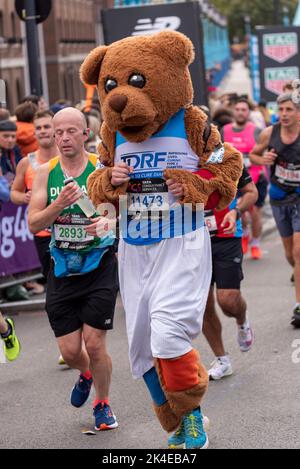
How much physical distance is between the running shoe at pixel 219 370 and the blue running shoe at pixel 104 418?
1.28 m

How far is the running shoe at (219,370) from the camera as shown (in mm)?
7781

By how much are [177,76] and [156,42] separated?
0.21 metres

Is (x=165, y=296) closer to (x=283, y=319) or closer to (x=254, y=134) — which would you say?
(x=283, y=319)

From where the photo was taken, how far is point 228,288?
7828 mm

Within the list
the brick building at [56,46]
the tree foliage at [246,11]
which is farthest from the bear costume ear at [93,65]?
the tree foliage at [246,11]

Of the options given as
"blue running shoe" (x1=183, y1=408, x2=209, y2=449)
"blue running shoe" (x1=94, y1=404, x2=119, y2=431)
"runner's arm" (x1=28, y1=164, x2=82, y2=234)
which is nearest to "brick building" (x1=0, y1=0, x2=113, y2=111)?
"runner's arm" (x1=28, y1=164, x2=82, y2=234)

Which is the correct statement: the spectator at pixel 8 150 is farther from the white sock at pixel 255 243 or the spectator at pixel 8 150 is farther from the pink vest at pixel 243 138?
the white sock at pixel 255 243

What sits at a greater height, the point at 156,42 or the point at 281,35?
the point at 156,42

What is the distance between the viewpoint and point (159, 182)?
591 centimetres

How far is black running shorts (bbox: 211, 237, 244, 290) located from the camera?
7832mm

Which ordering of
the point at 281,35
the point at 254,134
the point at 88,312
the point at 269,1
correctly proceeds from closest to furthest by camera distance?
1. the point at 88,312
2. the point at 254,134
3. the point at 281,35
4. the point at 269,1

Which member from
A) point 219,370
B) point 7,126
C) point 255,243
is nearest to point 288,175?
point 219,370

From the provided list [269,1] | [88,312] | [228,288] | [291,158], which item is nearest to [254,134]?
[291,158]

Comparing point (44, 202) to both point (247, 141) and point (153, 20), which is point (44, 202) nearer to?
point (247, 141)
